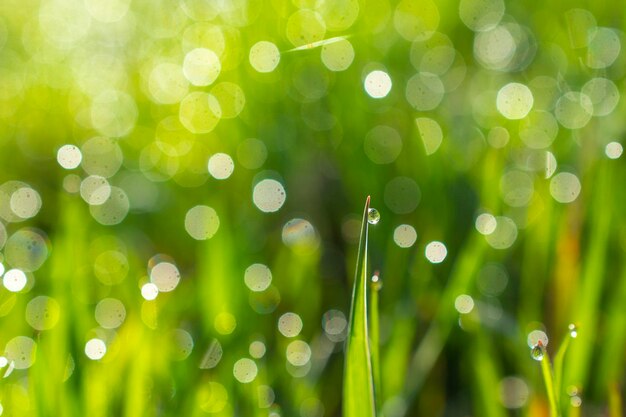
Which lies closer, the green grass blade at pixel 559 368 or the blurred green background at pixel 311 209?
the green grass blade at pixel 559 368

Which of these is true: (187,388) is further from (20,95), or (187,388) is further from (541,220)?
(20,95)

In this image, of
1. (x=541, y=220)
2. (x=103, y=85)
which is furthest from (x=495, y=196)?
(x=103, y=85)

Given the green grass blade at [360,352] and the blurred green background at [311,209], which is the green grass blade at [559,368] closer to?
the blurred green background at [311,209]

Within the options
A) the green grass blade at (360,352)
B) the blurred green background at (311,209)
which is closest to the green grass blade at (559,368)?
the blurred green background at (311,209)

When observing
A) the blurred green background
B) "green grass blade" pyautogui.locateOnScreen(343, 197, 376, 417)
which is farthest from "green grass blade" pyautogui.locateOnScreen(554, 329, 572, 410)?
"green grass blade" pyautogui.locateOnScreen(343, 197, 376, 417)

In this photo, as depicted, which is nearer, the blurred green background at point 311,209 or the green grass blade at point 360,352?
the green grass blade at point 360,352
